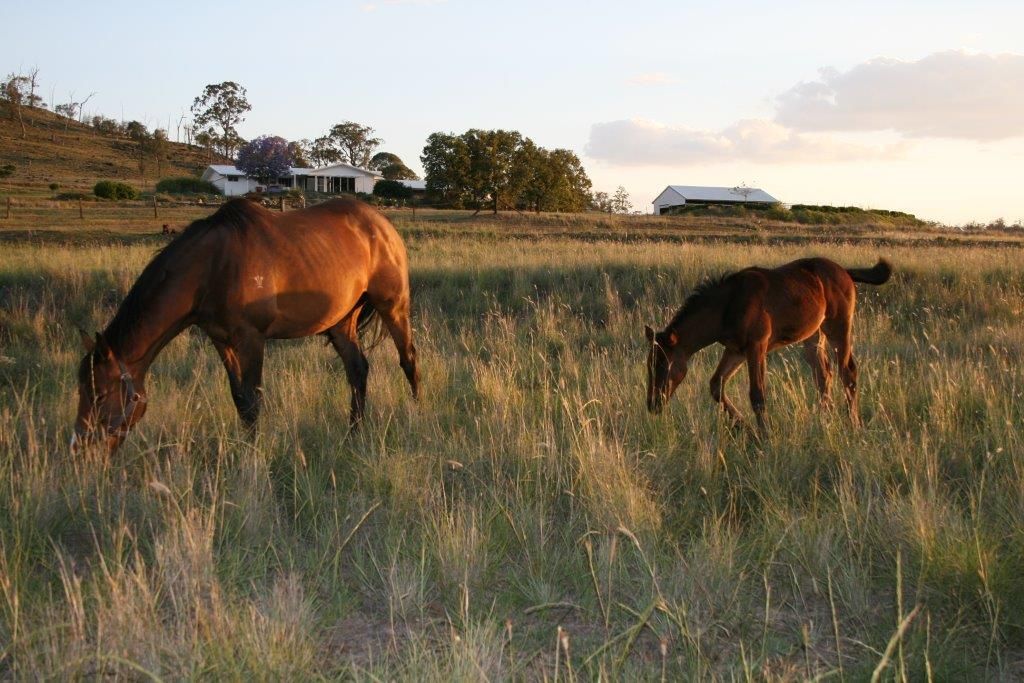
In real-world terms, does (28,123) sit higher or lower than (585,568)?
higher

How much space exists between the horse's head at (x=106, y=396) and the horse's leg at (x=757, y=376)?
166 inches

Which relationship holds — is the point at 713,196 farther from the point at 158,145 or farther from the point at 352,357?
the point at 352,357

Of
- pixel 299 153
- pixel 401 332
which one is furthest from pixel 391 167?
pixel 401 332

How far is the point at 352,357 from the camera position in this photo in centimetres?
744

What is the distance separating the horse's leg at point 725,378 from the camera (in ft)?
20.6

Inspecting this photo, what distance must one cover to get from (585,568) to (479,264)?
11.8m

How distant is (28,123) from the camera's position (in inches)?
3861

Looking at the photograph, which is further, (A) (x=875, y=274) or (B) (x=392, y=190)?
(B) (x=392, y=190)

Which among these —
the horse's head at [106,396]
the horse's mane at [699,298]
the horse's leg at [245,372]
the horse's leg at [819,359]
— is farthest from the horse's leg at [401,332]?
the horse's leg at [819,359]

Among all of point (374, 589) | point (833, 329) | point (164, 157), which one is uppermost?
point (164, 157)

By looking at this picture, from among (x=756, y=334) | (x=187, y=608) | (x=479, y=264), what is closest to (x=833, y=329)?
(x=756, y=334)

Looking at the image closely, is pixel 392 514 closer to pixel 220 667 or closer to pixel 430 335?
pixel 220 667

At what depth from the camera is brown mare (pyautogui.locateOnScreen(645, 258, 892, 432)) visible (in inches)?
250

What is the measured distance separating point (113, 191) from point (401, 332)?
2166 inches
